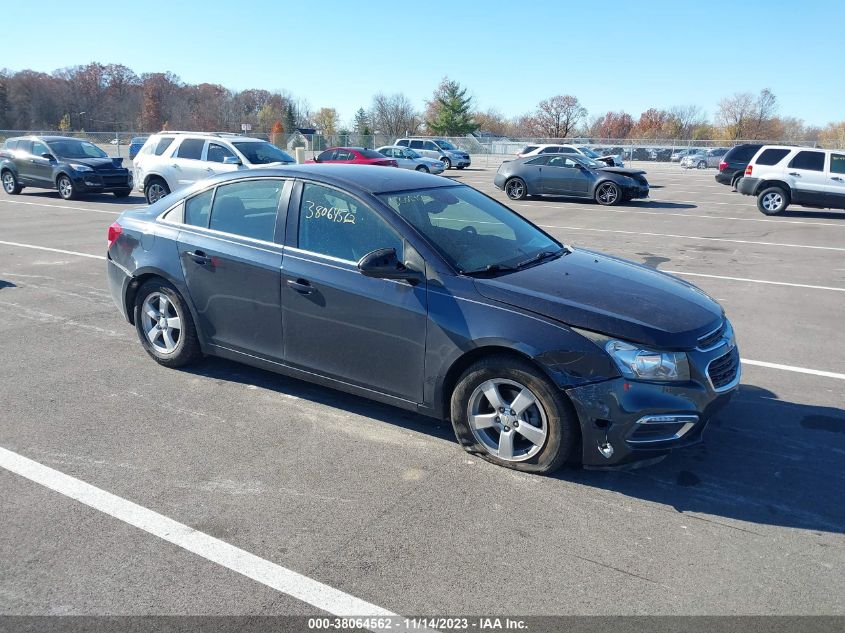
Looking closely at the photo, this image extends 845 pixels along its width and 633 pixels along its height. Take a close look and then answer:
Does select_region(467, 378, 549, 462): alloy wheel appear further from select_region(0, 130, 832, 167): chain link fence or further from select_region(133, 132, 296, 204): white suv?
select_region(0, 130, 832, 167): chain link fence

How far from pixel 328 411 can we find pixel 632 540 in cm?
229

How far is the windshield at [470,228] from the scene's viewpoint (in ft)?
14.5

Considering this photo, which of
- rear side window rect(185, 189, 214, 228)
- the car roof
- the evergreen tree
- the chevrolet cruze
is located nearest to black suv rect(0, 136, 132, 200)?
the chevrolet cruze

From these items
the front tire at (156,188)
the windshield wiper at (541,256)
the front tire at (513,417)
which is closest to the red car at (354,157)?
the front tire at (156,188)

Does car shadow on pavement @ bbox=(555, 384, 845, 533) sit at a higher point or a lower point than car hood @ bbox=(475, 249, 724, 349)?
lower

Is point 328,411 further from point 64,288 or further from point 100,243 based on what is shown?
point 100,243

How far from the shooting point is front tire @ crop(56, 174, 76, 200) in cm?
1880

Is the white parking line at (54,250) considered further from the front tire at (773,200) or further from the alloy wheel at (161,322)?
the front tire at (773,200)

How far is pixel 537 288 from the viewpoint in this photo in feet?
13.4

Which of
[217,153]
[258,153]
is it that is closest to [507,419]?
[258,153]

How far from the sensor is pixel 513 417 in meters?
4.00

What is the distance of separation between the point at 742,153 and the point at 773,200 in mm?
9211

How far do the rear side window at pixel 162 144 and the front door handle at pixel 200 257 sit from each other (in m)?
12.8

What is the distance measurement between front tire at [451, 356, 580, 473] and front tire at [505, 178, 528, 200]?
715 inches
